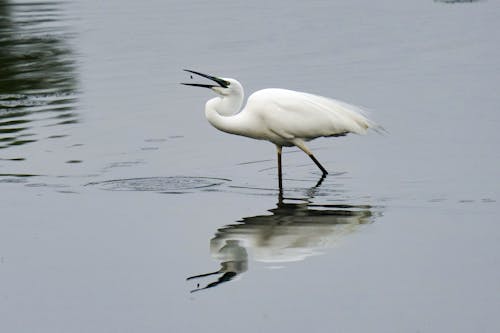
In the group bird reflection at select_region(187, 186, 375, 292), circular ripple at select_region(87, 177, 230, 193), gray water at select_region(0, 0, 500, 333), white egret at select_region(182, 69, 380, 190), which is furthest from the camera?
white egret at select_region(182, 69, 380, 190)

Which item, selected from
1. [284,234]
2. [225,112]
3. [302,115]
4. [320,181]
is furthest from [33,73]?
[284,234]

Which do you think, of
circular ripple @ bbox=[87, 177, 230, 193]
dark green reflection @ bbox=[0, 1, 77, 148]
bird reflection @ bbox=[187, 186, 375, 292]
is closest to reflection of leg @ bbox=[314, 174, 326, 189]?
bird reflection @ bbox=[187, 186, 375, 292]

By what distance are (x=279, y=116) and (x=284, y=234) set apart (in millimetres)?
2373

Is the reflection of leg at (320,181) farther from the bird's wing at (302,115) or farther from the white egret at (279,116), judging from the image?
the bird's wing at (302,115)

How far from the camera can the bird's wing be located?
12539mm

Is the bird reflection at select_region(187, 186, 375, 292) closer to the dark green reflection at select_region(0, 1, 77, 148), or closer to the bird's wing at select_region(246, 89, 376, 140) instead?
the bird's wing at select_region(246, 89, 376, 140)

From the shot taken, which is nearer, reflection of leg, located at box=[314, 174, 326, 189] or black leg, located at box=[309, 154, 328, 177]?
reflection of leg, located at box=[314, 174, 326, 189]

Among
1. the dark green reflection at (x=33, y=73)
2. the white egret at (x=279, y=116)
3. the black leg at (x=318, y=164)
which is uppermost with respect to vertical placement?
the white egret at (x=279, y=116)

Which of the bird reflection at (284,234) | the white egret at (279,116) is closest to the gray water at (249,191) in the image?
the bird reflection at (284,234)

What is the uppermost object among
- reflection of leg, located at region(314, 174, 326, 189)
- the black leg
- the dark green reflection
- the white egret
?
the white egret

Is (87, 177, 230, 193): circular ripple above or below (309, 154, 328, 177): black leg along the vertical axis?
below

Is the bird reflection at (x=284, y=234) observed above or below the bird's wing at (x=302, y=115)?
below

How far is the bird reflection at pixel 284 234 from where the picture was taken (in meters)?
9.54

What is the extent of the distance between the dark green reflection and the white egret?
10.4 ft
